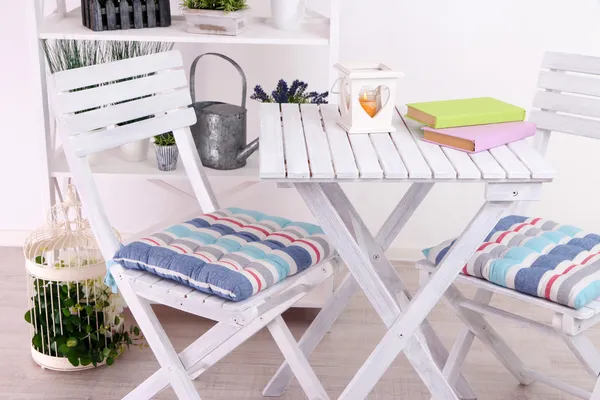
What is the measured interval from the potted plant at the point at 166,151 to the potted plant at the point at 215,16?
14.6 inches

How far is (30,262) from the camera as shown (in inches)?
107

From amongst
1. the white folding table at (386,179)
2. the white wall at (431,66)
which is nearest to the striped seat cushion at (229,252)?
the white folding table at (386,179)

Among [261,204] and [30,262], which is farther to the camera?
[261,204]

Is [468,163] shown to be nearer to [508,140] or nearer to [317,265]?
[508,140]

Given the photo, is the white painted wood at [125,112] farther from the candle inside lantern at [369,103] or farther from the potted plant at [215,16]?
the candle inside lantern at [369,103]

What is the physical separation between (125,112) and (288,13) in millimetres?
696

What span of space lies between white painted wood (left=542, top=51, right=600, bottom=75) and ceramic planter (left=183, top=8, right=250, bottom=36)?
96 cm

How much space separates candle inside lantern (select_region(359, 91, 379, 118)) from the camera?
220cm

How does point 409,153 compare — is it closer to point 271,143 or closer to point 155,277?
point 271,143

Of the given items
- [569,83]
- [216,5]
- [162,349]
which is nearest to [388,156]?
[162,349]

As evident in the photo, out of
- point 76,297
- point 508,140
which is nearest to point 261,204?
point 76,297

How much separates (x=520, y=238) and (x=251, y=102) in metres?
1.40

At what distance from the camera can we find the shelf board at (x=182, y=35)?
271 centimetres

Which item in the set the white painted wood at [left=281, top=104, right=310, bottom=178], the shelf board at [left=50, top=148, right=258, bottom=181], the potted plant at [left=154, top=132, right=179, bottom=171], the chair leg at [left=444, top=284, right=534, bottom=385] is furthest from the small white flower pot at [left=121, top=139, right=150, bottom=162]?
the chair leg at [left=444, top=284, right=534, bottom=385]
